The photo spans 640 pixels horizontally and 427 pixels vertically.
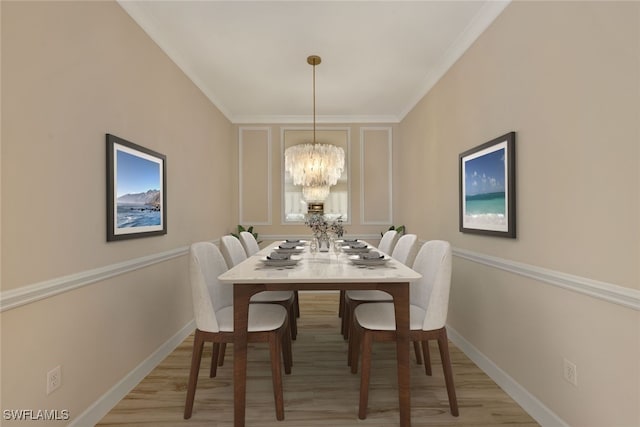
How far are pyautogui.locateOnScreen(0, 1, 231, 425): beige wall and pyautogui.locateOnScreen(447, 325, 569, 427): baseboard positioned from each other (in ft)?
8.46

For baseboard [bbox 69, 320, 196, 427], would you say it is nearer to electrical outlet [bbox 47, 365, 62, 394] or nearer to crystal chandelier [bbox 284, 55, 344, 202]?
electrical outlet [bbox 47, 365, 62, 394]

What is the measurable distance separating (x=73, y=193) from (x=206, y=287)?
872 mm

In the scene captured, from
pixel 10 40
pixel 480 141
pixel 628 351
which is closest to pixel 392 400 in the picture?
pixel 628 351

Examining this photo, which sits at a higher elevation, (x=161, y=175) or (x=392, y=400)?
(x=161, y=175)

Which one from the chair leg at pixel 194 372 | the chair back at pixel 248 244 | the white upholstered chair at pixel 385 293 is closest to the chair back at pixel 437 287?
the white upholstered chair at pixel 385 293


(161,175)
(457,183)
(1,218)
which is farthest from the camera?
(457,183)

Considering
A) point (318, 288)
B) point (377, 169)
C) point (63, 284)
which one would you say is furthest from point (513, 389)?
point (377, 169)

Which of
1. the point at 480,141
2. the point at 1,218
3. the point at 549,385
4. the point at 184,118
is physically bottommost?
the point at 549,385

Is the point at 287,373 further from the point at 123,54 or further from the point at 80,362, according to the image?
the point at 123,54

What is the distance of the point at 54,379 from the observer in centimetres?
162

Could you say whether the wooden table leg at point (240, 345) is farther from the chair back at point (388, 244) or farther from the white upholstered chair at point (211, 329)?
the chair back at point (388, 244)

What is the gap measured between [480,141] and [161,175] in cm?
261

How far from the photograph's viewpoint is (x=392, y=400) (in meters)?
2.09

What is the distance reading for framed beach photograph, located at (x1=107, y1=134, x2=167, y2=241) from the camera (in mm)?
2059
